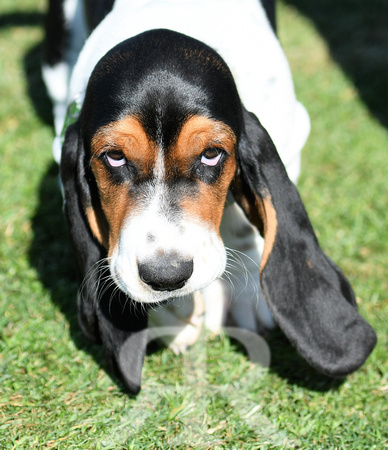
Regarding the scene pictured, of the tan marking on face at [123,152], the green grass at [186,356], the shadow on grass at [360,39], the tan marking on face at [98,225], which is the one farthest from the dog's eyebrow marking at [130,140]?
the shadow on grass at [360,39]

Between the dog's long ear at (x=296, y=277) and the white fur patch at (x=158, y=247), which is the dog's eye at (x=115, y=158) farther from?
the dog's long ear at (x=296, y=277)

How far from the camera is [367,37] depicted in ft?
26.5

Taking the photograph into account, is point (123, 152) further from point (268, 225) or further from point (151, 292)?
point (268, 225)

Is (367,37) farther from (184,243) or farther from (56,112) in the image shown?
(184,243)

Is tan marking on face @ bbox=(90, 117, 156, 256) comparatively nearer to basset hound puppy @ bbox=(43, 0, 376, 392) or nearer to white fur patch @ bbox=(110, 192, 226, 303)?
basset hound puppy @ bbox=(43, 0, 376, 392)

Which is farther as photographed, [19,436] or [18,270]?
[18,270]

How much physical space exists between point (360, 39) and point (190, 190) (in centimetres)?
591

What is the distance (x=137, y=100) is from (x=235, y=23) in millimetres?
Answer: 1275

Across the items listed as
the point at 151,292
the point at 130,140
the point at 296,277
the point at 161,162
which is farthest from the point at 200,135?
the point at 296,277

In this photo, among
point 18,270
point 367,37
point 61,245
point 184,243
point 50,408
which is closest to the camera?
point 184,243

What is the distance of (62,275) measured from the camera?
14.6ft

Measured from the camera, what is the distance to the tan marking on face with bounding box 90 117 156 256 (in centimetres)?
292

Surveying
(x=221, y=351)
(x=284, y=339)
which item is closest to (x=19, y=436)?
(x=221, y=351)

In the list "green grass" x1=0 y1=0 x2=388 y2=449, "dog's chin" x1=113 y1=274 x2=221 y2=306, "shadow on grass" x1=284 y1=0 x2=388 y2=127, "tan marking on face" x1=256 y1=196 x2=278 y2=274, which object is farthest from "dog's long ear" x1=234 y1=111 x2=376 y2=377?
"shadow on grass" x1=284 y1=0 x2=388 y2=127
